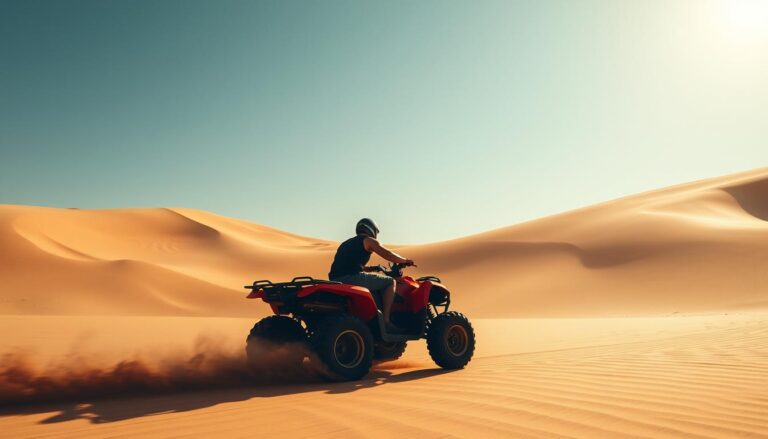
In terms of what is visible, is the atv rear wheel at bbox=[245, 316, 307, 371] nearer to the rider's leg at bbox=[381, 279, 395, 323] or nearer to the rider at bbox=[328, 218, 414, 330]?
the rider at bbox=[328, 218, 414, 330]

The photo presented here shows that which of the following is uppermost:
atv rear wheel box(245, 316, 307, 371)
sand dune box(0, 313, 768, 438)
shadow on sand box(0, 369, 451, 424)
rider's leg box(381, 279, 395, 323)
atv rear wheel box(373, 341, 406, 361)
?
rider's leg box(381, 279, 395, 323)

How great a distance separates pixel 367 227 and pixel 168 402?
111 inches

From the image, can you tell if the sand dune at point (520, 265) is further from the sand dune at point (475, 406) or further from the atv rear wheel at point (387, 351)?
the sand dune at point (475, 406)

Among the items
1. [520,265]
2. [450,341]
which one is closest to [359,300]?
[450,341]

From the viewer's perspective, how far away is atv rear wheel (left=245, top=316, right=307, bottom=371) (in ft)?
20.8

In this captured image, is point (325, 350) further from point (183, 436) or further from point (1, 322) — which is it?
point (1, 322)

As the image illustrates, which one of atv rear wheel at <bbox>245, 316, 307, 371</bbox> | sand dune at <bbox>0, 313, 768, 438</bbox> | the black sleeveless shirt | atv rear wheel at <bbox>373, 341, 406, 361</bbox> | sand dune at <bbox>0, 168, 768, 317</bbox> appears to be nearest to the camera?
sand dune at <bbox>0, 313, 768, 438</bbox>

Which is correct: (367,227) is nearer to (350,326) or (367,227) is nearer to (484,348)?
(350,326)

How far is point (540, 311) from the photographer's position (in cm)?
2311

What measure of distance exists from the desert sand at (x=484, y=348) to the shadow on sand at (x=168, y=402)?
0.12 ft

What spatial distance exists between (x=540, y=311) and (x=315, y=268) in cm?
1835

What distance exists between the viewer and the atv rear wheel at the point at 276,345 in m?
6.34

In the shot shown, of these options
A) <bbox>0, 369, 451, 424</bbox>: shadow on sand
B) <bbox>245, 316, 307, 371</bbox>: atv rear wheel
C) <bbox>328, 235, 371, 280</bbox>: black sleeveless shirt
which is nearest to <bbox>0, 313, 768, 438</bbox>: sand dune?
<bbox>0, 369, 451, 424</bbox>: shadow on sand

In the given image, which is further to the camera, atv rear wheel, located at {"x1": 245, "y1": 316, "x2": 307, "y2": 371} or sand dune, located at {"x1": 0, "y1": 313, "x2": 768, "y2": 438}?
atv rear wheel, located at {"x1": 245, "y1": 316, "x2": 307, "y2": 371}
